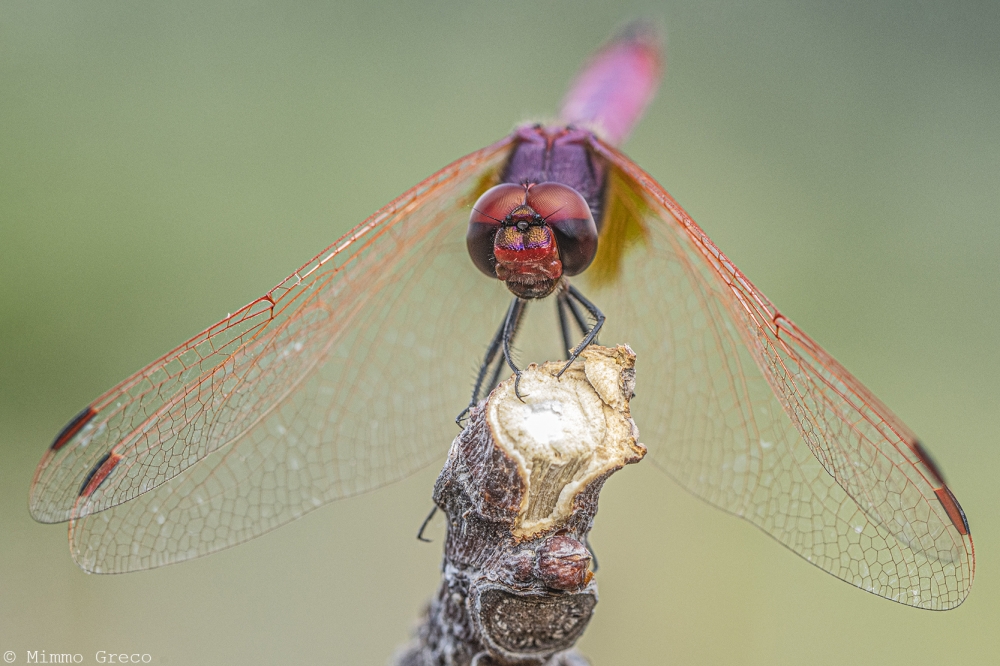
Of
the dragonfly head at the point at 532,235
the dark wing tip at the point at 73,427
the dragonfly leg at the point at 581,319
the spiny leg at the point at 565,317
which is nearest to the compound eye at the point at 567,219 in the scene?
the dragonfly head at the point at 532,235

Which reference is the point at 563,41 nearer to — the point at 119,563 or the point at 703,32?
the point at 703,32

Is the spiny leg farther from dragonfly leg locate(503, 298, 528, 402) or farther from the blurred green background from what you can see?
the blurred green background

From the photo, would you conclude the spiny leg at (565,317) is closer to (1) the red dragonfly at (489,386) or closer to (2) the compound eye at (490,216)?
(1) the red dragonfly at (489,386)

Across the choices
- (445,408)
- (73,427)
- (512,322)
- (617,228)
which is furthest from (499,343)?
(73,427)

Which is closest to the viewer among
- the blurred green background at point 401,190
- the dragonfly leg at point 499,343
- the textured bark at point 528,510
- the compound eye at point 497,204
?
the textured bark at point 528,510

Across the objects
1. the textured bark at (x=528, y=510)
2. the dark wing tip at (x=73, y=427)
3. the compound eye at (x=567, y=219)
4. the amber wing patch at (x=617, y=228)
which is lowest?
the textured bark at (x=528, y=510)

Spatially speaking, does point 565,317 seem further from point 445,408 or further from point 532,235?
point 532,235

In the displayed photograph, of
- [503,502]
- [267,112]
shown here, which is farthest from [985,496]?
[267,112]
